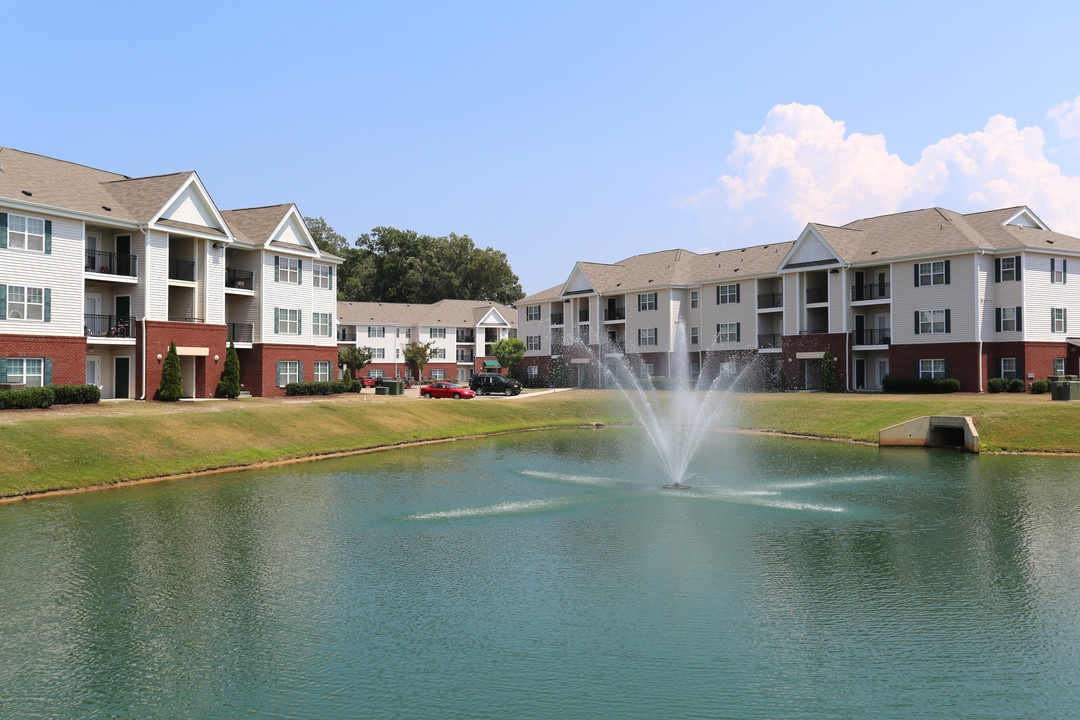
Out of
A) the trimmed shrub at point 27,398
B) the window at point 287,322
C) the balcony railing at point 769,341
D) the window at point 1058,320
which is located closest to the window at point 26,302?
the trimmed shrub at point 27,398

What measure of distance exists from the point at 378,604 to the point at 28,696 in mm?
5914

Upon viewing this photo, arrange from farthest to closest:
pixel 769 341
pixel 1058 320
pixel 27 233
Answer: pixel 769 341
pixel 1058 320
pixel 27 233

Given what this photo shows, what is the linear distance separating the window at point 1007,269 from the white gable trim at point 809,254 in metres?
10.6

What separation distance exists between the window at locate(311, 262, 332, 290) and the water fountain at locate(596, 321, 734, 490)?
23.0 meters

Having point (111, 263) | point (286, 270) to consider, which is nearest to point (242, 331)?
point (286, 270)

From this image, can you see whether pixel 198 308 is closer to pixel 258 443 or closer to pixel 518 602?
pixel 258 443

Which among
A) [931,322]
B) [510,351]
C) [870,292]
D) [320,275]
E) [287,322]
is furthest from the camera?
[510,351]

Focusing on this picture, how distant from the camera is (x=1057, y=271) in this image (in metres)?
57.8

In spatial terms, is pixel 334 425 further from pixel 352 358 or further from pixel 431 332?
pixel 431 332

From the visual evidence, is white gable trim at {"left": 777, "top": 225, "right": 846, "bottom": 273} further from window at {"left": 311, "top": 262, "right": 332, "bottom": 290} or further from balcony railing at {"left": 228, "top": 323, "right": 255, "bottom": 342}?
balcony railing at {"left": 228, "top": 323, "right": 255, "bottom": 342}

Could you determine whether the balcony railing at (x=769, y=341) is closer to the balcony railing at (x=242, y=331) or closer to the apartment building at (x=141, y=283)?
the apartment building at (x=141, y=283)

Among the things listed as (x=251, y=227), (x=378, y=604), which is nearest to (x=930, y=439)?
(x=378, y=604)

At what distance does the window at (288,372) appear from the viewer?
192 ft

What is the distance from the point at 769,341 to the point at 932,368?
52.1 feet
